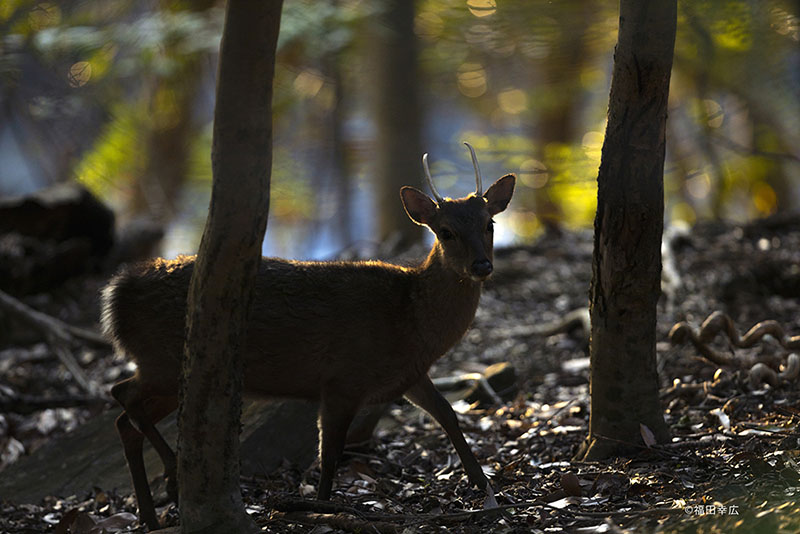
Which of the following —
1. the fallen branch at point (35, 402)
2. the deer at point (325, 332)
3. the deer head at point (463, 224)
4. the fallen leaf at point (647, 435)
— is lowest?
the fallen branch at point (35, 402)

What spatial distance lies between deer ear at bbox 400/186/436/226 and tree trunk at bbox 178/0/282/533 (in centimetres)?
191

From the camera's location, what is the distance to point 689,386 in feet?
17.9

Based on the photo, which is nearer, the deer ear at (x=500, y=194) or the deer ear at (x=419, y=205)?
the deer ear at (x=419, y=205)

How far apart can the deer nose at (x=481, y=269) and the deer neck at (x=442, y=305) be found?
0.17 meters

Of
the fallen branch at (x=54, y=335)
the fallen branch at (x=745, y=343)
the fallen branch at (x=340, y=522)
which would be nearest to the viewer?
the fallen branch at (x=340, y=522)

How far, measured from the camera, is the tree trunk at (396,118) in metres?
11.4

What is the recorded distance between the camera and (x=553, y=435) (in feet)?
17.3

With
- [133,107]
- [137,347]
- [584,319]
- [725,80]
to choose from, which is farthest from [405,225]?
[133,107]

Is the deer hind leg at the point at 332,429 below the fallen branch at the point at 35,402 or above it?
above

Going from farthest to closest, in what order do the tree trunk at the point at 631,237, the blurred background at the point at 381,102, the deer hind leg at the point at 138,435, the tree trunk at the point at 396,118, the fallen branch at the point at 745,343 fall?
1. the tree trunk at the point at 396,118
2. the blurred background at the point at 381,102
3. the fallen branch at the point at 745,343
4. the deer hind leg at the point at 138,435
5. the tree trunk at the point at 631,237

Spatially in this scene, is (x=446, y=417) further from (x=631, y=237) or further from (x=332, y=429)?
(x=631, y=237)

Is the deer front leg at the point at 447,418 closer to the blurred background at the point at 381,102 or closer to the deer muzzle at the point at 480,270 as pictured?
the deer muzzle at the point at 480,270

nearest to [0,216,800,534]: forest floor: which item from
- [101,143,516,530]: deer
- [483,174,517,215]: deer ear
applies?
[101,143,516,530]: deer

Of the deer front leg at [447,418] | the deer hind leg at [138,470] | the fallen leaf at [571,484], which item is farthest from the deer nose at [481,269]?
the deer hind leg at [138,470]
